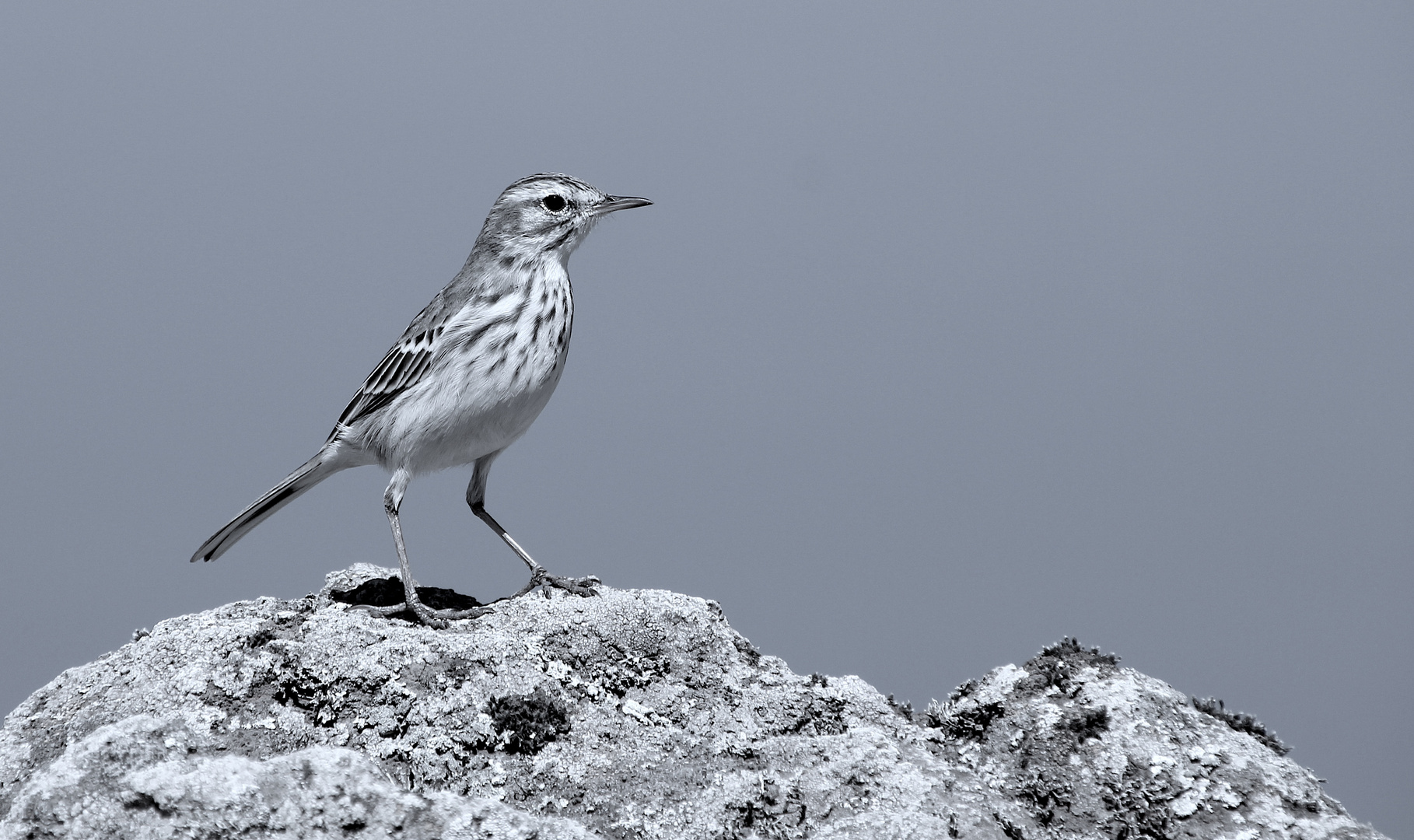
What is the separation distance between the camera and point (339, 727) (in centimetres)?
482

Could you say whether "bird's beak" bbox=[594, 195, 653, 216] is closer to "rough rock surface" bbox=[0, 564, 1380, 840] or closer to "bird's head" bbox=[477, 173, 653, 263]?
"bird's head" bbox=[477, 173, 653, 263]

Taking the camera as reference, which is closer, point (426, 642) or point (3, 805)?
point (3, 805)

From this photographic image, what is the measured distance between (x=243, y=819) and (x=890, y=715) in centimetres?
288

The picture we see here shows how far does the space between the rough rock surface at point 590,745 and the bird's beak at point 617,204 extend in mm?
3040

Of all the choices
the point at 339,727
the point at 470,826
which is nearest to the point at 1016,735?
the point at 470,826

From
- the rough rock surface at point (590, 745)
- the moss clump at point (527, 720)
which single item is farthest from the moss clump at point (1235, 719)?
the moss clump at point (527, 720)

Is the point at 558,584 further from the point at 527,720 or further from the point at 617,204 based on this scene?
the point at 617,204

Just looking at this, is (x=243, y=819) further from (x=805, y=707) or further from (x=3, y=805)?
(x=805, y=707)

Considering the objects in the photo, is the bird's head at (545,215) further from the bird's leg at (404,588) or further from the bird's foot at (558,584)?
the bird's foot at (558,584)

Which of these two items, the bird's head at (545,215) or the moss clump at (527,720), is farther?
the bird's head at (545,215)

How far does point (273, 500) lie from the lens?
293 inches

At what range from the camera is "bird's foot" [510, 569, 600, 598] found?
6.59 m

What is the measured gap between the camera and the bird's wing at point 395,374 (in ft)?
22.8

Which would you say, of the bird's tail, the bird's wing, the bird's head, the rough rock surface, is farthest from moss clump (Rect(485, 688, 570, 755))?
the bird's head
